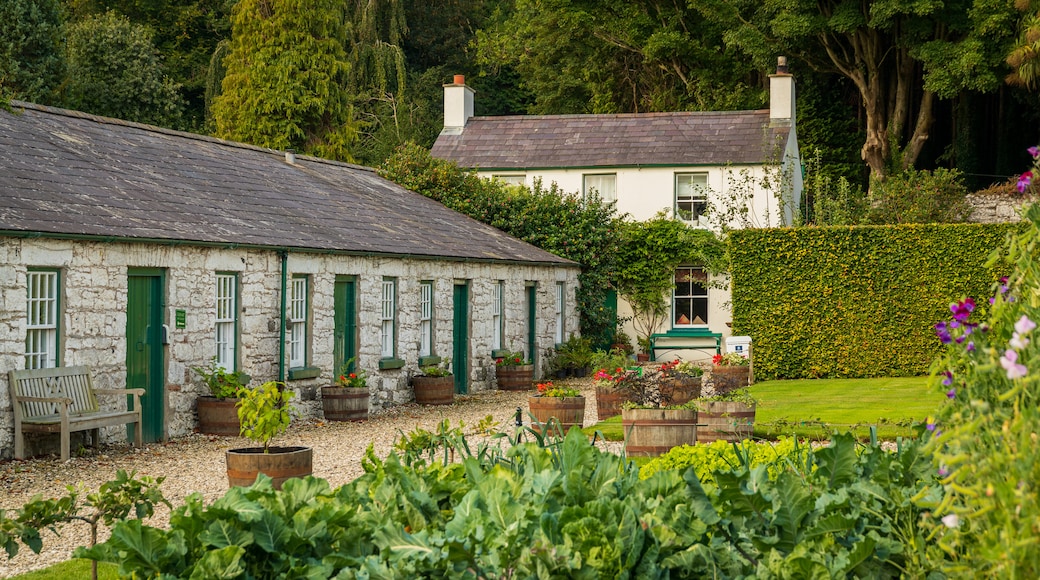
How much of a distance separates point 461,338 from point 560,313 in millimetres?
5204

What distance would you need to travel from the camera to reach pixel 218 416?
49.7ft

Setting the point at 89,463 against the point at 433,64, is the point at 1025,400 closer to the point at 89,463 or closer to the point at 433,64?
the point at 89,463

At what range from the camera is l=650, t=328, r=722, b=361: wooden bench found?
97.9 feet

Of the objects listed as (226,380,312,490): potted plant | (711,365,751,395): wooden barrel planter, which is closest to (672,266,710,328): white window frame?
(711,365,751,395): wooden barrel planter

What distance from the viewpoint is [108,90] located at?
36969 millimetres

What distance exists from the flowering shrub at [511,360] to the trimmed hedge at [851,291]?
4.48 meters

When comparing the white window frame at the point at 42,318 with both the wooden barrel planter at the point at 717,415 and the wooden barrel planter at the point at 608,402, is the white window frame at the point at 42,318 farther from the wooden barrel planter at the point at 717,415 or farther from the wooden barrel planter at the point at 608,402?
the wooden barrel planter at the point at 608,402

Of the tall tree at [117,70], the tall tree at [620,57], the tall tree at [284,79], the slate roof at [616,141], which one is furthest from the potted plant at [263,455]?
the tall tree at [284,79]

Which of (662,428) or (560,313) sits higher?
(560,313)

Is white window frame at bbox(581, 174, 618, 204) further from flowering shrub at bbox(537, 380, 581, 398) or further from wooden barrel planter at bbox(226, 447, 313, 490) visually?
wooden barrel planter at bbox(226, 447, 313, 490)

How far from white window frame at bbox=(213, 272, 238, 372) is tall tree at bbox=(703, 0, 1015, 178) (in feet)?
67.7

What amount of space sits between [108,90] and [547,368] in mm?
18785

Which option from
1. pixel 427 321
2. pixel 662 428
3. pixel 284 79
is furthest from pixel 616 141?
pixel 662 428

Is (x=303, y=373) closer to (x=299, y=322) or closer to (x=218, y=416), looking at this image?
(x=299, y=322)
